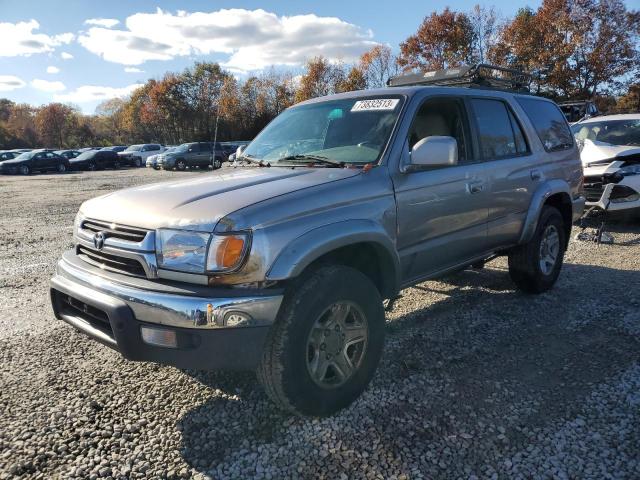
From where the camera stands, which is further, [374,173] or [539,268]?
[539,268]

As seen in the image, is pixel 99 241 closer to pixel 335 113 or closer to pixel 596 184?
pixel 335 113

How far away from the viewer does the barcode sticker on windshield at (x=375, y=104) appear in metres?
3.57

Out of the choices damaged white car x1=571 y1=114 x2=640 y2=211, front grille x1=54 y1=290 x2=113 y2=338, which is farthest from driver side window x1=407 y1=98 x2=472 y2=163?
damaged white car x1=571 y1=114 x2=640 y2=211

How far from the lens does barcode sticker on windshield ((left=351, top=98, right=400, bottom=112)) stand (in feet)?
11.7

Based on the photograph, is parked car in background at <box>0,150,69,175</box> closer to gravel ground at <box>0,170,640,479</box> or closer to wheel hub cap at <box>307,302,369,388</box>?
gravel ground at <box>0,170,640,479</box>

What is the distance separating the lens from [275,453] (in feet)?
8.42

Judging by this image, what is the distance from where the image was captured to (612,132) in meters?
9.15

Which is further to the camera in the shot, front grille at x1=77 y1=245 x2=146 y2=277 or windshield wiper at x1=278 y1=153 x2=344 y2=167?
windshield wiper at x1=278 y1=153 x2=344 y2=167

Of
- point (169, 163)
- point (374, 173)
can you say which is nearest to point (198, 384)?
point (374, 173)

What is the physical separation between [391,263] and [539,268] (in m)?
2.38

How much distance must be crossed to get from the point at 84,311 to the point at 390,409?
1.86m

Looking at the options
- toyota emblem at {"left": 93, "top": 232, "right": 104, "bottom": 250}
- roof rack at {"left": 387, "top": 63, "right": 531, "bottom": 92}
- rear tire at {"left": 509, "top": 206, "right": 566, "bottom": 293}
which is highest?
roof rack at {"left": 387, "top": 63, "right": 531, "bottom": 92}

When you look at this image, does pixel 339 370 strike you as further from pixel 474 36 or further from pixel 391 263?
pixel 474 36

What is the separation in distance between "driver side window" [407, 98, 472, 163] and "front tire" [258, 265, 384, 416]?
1386 mm
